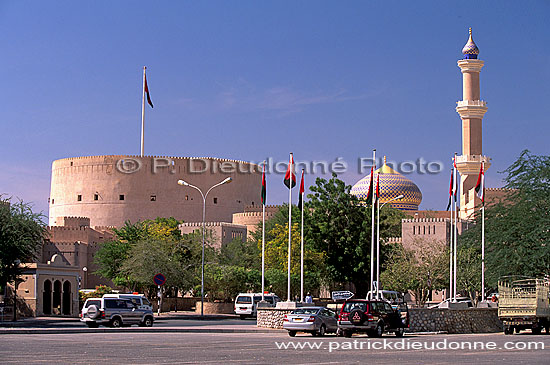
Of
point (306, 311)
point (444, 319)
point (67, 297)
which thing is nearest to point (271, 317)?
point (306, 311)

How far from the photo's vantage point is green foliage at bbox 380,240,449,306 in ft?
153

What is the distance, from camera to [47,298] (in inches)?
1435

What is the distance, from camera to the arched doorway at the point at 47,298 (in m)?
36.2

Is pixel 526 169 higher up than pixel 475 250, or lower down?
higher up

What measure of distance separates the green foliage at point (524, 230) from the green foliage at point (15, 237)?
59.0ft

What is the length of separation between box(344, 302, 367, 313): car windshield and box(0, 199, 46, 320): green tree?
13483 mm

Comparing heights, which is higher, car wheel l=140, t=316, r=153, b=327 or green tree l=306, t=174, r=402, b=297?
green tree l=306, t=174, r=402, b=297

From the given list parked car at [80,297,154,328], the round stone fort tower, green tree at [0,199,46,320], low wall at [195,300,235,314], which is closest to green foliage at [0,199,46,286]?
green tree at [0,199,46,320]

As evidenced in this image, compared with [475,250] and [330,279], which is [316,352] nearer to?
[475,250]

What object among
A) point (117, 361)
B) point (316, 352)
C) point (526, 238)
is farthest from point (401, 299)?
point (117, 361)

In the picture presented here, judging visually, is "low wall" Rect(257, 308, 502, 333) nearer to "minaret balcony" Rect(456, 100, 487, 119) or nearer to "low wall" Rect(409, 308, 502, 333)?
"low wall" Rect(409, 308, 502, 333)

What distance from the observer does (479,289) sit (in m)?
44.0

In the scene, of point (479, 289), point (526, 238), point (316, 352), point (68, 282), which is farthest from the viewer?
point (479, 289)

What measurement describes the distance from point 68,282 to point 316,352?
23.7m
